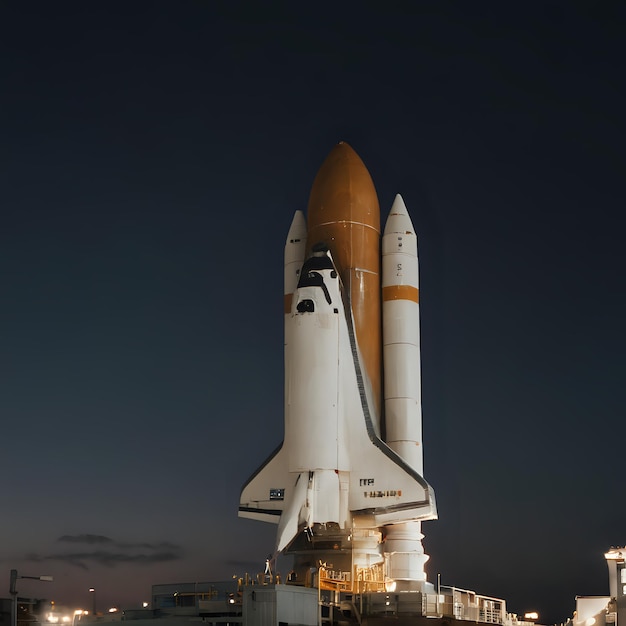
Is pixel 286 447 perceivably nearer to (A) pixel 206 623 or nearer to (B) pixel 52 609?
(A) pixel 206 623

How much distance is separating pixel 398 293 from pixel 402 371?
262 centimetres

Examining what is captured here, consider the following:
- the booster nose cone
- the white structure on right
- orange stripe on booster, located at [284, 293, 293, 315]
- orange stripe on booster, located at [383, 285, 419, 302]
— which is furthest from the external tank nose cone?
orange stripe on booster, located at [383, 285, 419, 302]

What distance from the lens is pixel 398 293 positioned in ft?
129

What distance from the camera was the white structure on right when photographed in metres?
37.2

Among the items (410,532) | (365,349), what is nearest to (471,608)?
(410,532)

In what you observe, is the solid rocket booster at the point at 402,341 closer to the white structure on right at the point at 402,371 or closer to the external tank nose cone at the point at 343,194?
the white structure on right at the point at 402,371

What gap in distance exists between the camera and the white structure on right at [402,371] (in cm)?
A: 3722

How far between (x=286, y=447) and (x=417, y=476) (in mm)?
4119

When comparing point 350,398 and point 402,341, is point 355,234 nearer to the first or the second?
point 402,341

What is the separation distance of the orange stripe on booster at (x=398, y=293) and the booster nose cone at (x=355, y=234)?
0.30 meters

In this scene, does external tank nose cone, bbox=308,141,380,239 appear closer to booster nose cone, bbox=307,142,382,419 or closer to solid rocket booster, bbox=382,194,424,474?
booster nose cone, bbox=307,142,382,419

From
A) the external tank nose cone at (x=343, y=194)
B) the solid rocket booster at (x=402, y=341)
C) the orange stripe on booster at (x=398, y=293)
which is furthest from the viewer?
the external tank nose cone at (x=343, y=194)

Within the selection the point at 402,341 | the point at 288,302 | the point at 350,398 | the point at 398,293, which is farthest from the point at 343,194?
the point at 350,398

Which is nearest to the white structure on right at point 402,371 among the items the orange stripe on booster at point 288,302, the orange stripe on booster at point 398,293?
the orange stripe on booster at point 398,293
